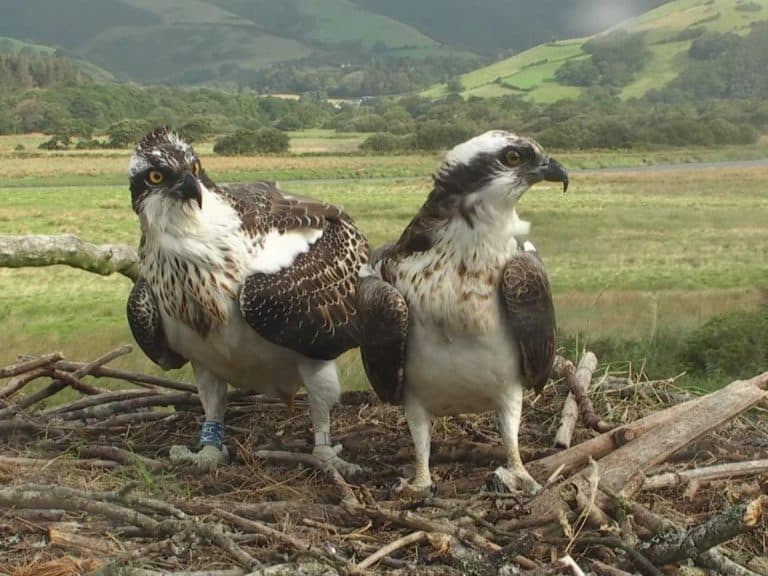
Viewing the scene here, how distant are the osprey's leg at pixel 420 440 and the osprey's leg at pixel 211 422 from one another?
1.19 metres

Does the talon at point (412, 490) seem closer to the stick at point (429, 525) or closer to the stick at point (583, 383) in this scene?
the stick at point (429, 525)

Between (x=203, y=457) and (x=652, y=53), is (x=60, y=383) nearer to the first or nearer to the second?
(x=203, y=457)

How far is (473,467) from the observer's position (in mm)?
4734

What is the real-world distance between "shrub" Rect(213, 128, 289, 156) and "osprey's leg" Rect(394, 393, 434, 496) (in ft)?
15.3

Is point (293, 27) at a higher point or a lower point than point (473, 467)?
higher

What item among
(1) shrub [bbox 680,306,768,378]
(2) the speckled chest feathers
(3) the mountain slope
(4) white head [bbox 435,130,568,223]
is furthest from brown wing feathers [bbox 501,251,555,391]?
(3) the mountain slope

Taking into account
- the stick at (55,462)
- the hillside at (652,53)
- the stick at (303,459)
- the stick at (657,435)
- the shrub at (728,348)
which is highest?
the hillside at (652,53)

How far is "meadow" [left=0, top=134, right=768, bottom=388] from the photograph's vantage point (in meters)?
7.61

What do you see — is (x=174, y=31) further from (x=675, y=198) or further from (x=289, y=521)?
(x=289, y=521)

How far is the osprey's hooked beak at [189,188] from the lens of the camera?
4238 millimetres

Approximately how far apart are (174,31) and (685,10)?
28.1 feet

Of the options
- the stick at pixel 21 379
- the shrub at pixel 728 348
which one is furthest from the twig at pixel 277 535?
the shrub at pixel 728 348

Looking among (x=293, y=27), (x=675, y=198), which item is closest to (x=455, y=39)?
(x=293, y=27)

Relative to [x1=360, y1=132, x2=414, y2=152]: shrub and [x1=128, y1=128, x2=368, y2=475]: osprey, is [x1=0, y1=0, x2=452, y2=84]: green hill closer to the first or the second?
[x1=360, y1=132, x2=414, y2=152]: shrub
